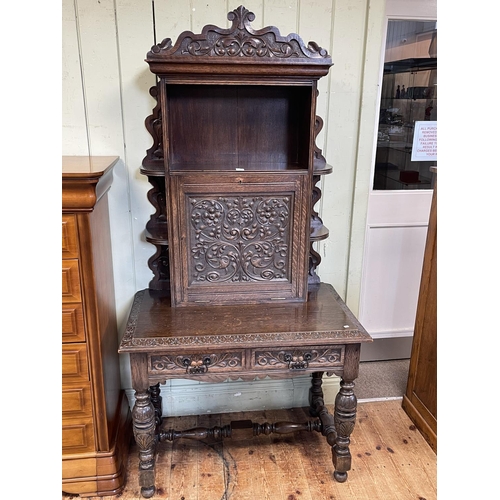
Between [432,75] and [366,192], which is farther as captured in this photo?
[432,75]

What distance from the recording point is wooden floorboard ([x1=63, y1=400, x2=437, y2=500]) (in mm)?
1791

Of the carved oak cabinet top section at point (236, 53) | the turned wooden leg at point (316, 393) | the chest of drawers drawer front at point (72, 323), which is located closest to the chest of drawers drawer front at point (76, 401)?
the chest of drawers drawer front at point (72, 323)

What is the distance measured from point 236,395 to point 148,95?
4.95ft

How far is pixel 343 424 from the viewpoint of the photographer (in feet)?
5.67

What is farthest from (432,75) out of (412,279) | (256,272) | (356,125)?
(256,272)

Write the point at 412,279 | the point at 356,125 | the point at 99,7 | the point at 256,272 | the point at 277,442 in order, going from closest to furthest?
Result: the point at 99,7 → the point at 256,272 → the point at 356,125 → the point at 277,442 → the point at 412,279

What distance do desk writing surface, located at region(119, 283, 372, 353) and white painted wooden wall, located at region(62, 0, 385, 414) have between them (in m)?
0.35

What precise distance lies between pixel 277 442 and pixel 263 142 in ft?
4.59

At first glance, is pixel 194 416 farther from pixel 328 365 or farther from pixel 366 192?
pixel 366 192

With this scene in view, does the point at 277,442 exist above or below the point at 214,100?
below

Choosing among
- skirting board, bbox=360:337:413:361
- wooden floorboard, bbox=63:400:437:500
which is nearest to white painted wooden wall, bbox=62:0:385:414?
wooden floorboard, bbox=63:400:437:500

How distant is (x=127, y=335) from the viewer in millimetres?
1564

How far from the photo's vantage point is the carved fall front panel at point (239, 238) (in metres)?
1.71

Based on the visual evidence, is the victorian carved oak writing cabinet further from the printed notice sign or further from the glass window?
the printed notice sign
